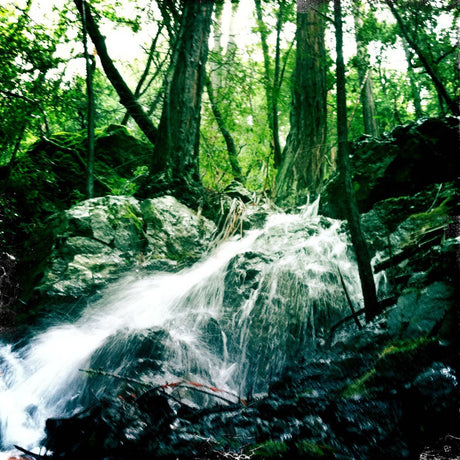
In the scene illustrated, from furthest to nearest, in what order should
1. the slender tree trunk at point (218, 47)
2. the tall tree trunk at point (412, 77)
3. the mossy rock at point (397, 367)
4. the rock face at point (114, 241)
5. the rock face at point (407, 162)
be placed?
the slender tree trunk at point (218, 47) < the tall tree trunk at point (412, 77) < the rock face at point (407, 162) < the rock face at point (114, 241) < the mossy rock at point (397, 367)

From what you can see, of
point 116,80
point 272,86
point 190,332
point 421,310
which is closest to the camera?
point 421,310

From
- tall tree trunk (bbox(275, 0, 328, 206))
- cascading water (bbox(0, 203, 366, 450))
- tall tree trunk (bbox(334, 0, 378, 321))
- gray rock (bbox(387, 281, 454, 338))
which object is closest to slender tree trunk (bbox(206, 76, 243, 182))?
tall tree trunk (bbox(275, 0, 328, 206))

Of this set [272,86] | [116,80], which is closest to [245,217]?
[272,86]

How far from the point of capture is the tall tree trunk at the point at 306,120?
6691 millimetres

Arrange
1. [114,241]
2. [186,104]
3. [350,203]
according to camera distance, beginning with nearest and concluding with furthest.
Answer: [350,203], [114,241], [186,104]

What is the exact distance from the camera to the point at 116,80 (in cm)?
784

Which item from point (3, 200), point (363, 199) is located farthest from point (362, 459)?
point (3, 200)

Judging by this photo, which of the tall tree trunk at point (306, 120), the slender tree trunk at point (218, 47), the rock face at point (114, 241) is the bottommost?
the rock face at point (114, 241)

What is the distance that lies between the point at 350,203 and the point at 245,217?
8.86ft

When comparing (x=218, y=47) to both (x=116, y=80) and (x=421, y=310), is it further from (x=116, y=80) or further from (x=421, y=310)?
(x=421, y=310)

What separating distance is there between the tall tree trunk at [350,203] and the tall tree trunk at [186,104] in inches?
140

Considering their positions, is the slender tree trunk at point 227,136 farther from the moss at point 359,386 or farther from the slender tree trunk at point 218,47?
the moss at point 359,386

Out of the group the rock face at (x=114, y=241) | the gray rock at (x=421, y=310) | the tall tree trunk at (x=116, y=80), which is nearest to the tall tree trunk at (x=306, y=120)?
the rock face at (x=114, y=241)

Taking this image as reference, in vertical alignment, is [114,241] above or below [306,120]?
below
